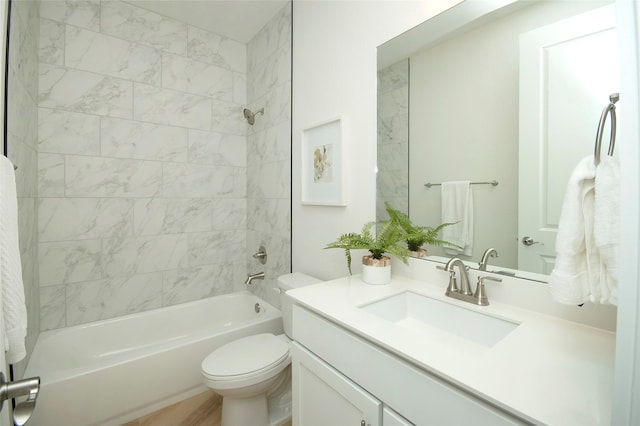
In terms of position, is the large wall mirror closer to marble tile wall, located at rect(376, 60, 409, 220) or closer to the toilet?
marble tile wall, located at rect(376, 60, 409, 220)

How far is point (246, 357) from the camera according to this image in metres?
1.46

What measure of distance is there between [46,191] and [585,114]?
8.96 feet

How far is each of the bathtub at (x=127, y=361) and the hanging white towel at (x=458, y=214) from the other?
1.39 m

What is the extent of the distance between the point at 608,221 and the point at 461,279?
1.85 feet

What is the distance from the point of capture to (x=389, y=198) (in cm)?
141

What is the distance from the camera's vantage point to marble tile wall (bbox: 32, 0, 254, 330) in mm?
1833

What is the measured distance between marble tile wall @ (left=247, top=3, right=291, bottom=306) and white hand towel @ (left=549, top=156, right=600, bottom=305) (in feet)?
5.28

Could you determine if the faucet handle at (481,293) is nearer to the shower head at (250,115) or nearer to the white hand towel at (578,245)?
the white hand towel at (578,245)

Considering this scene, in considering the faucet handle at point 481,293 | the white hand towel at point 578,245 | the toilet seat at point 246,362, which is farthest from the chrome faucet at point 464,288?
the toilet seat at point 246,362

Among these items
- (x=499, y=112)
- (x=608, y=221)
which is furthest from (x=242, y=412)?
(x=499, y=112)

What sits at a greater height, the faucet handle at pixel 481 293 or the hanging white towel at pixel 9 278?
the hanging white towel at pixel 9 278

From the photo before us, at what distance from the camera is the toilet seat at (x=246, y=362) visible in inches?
52.1

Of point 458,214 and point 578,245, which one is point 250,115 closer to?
point 458,214

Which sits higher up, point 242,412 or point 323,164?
point 323,164
